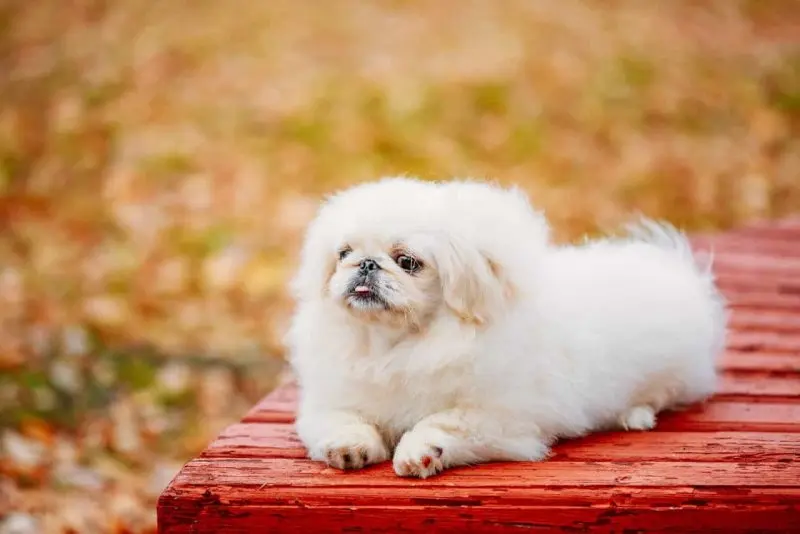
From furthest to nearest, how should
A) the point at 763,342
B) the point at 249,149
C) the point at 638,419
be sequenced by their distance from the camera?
the point at 249,149 → the point at 763,342 → the point at 638,419

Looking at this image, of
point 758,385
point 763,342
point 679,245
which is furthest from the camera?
point 763,342

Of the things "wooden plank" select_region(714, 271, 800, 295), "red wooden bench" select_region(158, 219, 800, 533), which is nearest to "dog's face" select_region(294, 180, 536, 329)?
"red wooden bench" select_region(158, 219, 800, 533)

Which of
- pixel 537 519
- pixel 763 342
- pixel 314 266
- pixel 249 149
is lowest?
pixel 537 519

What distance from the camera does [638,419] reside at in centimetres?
253

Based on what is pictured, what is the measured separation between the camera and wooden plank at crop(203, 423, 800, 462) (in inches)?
89.0

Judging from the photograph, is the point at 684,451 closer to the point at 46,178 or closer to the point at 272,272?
the point at 272,272

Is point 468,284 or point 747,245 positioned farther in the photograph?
point 747,245

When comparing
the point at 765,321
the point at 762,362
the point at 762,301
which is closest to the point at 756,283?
the point at 762,301

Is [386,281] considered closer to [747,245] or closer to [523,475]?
[523,475]

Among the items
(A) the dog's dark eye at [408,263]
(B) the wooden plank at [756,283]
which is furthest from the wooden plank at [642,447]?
(B) the wooden plank at [756,283]

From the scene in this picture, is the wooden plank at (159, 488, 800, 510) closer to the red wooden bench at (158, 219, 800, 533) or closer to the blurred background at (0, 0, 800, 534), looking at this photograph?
the red wooden bench at (158, 219, 800, 533)

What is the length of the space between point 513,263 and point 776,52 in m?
9.46

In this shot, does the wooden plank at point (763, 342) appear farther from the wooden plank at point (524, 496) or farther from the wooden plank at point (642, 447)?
the wooden plank at point (524, 496)

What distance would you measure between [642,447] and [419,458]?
616mm
